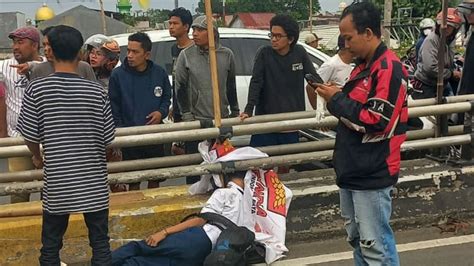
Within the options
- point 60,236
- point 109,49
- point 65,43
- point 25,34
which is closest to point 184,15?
point 109,49

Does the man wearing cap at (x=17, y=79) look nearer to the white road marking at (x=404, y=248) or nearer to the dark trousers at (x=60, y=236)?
the dark trousers at (x=60, y=236)

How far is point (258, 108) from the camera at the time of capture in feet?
17.2

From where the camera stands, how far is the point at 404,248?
4258 millimetres

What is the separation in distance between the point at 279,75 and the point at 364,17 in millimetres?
2159

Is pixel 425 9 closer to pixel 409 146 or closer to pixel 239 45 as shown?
pixel 239 45

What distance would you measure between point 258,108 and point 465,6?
6.66 ft

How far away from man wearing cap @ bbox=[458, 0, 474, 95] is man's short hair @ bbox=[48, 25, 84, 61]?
3.50 meters

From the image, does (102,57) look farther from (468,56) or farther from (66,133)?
(468,56)

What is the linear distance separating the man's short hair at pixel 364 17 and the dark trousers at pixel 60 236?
179 centimetres

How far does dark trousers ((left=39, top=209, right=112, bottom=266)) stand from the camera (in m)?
3.37

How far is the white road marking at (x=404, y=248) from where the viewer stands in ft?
13.5

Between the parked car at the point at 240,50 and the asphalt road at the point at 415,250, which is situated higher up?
the parked car at the point at 240,50

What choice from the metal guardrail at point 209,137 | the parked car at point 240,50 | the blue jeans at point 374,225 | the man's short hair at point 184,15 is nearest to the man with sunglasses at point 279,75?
the metal guardrail at point 209,137

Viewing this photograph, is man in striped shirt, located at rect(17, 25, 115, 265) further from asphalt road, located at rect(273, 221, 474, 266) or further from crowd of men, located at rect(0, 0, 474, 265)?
asphalt road, located at rect(273, 221, 474, 266)
